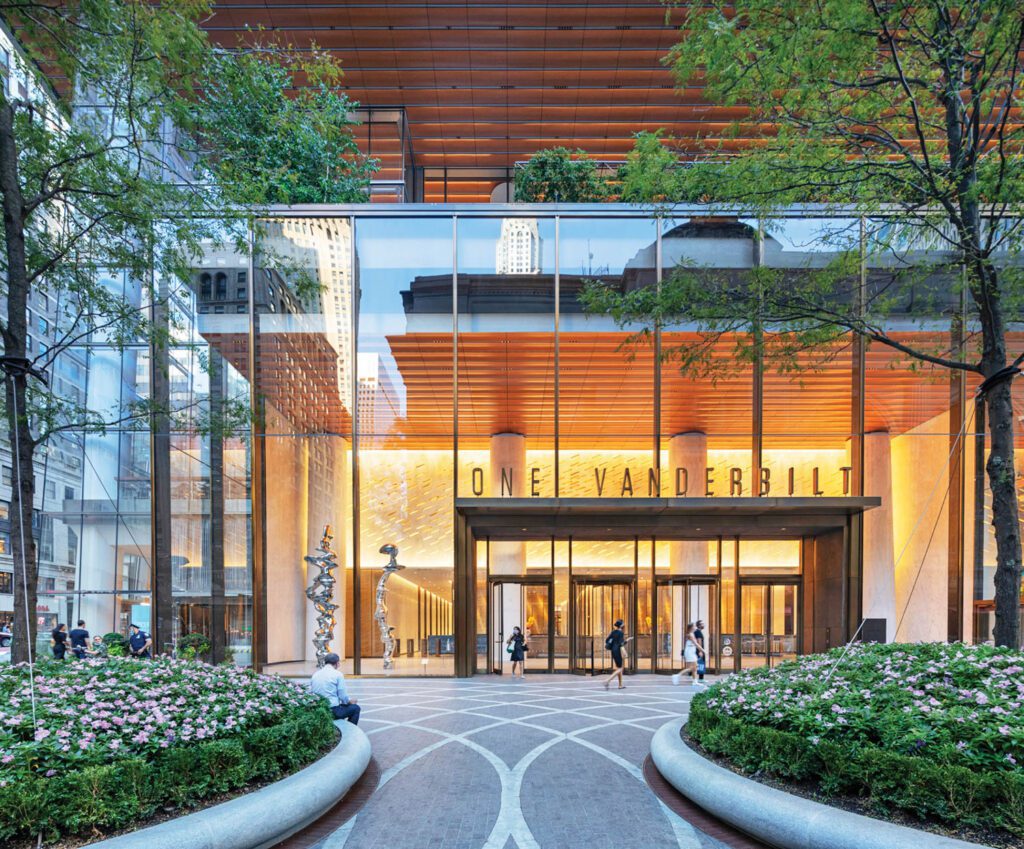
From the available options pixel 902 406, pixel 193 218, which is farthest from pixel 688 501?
pixel 193 218

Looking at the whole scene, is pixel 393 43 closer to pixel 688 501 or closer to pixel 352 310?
pixel 352 310

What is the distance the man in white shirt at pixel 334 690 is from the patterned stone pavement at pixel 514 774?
1.88 ft

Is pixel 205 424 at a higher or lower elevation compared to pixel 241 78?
lower

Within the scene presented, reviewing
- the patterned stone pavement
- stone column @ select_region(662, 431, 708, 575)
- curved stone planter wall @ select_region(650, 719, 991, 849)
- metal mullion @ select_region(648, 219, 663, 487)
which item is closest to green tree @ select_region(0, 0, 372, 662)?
the patterned stone pavement

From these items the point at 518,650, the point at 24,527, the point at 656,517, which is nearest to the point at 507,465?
the point at 656,517

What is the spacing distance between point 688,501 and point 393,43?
13410 millimetres

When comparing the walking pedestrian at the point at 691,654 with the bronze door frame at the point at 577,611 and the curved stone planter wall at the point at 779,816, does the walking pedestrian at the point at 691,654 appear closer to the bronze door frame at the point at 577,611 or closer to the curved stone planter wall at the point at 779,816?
the bronze door frame at the point at 577,611

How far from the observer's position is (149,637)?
55.4 ft

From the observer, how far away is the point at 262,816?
5.94m

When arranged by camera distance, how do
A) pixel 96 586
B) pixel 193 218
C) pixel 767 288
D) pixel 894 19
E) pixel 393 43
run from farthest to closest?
pixel 393 43 → pixel 96 586 → pixel 767 288 → pixel 193 218 → pixel 894 19

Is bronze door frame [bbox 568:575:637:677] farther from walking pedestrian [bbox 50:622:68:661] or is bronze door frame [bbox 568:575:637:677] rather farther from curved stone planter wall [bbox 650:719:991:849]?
curved stone planter wall [bbox 650:719:991:849]

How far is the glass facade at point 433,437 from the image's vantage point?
1755 centimetres

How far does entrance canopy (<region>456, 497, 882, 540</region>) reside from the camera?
16.5 metres

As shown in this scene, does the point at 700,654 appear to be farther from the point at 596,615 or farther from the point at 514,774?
the point at 514,774
